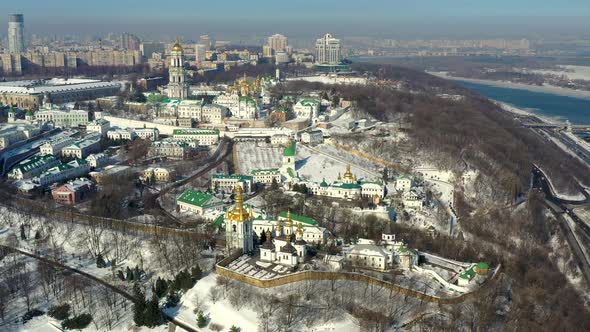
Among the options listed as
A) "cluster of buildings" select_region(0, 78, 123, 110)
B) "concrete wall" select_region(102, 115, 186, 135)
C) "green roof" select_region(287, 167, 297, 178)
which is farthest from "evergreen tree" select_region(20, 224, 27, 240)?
"cluster of buildings" select_region(0, 78, 123, 110)

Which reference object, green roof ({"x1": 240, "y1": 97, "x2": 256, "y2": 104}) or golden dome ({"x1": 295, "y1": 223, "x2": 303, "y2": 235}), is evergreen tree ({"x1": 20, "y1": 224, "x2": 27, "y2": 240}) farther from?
green roof ({"x1": 240, "y1": 97, "x2": 256, "y2": 104})

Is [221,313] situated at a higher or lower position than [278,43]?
lower

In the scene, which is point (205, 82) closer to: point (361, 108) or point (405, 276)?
point (361, 108)

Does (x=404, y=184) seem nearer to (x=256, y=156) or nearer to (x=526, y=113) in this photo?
(x=256, y=156)

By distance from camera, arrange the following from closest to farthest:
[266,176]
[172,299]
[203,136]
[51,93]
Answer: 1. [172,299]
2. [266,176]
3. [203,136]
4. [51,93]

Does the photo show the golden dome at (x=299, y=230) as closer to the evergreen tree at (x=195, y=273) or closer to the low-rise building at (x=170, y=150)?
the evergreen tree at (x=195, y=273)

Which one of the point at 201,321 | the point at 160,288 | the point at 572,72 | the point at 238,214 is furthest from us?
the point at 572,72

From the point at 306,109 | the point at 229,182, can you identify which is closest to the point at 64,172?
the point at 229,182
